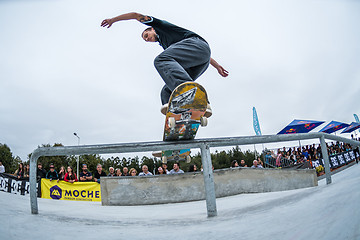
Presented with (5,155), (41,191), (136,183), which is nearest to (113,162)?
(5,155)

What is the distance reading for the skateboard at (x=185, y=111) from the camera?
2.34m

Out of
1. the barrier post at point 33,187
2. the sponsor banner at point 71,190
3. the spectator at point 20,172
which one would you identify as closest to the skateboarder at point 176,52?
the barrier post at point 33,187

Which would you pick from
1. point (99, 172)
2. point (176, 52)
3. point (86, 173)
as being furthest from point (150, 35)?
point (86, 173)

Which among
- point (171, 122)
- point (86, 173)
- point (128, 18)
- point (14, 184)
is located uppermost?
point (128, 18)

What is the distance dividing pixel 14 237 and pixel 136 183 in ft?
18.4

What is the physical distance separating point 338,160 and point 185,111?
1641cm

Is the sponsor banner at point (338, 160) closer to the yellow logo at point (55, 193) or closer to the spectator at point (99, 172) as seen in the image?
the spectator at point (99, 172)

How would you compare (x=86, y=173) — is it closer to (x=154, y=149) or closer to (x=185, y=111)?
(x=185, y=111)

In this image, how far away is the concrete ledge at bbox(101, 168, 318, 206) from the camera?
6.35 metres

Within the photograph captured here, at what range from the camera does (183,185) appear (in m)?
6.86

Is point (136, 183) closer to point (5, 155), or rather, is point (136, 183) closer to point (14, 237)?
point (14, 237)

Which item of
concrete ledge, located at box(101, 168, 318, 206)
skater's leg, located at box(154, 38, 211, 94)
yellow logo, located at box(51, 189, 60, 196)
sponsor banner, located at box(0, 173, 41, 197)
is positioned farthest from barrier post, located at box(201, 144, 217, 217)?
sponsor banner, located at box(0, 173, 41, 197)

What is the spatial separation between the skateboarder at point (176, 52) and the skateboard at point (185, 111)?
19 centimetres

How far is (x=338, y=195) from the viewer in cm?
130
